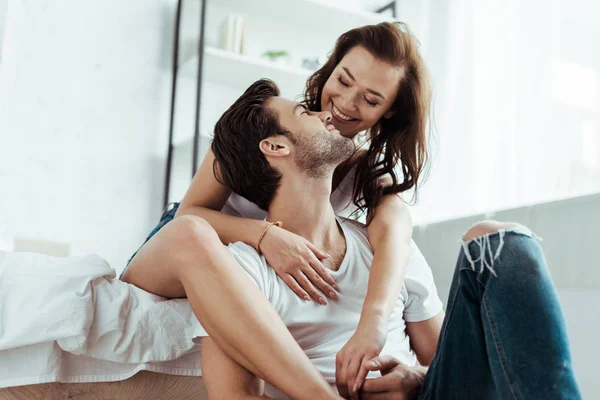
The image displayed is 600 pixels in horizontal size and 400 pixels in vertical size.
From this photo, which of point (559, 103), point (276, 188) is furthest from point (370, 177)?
point (559, 103)

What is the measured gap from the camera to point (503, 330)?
2.70 feet

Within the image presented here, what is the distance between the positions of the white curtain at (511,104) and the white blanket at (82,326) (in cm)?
123

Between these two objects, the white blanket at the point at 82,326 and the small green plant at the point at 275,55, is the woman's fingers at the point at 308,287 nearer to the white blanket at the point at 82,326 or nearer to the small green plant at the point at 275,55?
the white blanket at the point at 82,326

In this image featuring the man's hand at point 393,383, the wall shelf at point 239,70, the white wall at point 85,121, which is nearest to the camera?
the man's hand at point 393,383

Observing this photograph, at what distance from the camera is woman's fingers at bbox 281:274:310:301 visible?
4.16ft

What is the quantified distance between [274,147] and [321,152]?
0.11 metres

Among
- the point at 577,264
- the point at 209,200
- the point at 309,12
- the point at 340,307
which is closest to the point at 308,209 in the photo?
the point at 340,307

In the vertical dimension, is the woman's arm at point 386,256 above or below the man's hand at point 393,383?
above

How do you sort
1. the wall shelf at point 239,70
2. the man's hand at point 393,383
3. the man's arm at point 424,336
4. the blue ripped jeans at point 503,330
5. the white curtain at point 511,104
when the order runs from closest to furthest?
the blue ripped jeans at point 503,330
the man's hand at point 393,383
the man's arm at point 424,336
the white curtain at point 511,104
the wall shelf at point 239,70

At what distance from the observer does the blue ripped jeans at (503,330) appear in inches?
30.8

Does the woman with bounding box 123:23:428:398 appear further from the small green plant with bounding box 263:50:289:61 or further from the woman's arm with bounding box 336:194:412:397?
the small green plant with bounding box 263:50:289:61

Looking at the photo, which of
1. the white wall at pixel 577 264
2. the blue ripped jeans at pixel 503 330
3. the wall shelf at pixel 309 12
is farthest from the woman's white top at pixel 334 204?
the wall shelf at pixel 309 12

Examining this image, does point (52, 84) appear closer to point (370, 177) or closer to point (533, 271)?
point (370, 177)

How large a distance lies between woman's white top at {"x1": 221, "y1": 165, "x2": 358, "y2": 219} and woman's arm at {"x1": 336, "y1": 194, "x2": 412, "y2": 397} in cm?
17
